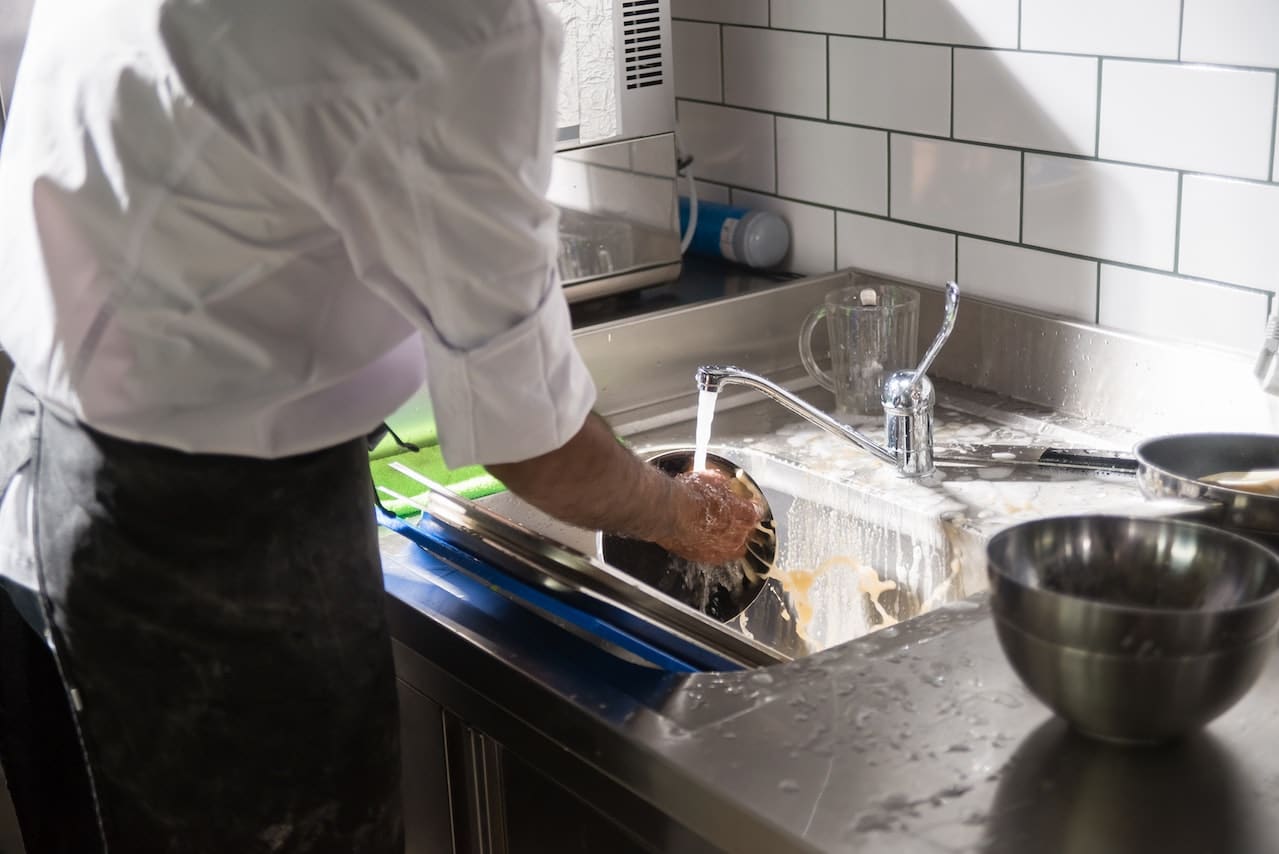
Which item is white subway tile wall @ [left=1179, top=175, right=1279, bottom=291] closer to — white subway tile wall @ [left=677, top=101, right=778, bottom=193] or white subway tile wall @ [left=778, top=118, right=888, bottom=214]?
white subway tile wall @ [left=778, top=118, right=888, bottom=214]

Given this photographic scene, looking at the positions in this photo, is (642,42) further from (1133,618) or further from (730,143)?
(1133,618)

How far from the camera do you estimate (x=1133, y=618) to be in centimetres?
74

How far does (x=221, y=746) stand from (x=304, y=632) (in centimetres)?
9

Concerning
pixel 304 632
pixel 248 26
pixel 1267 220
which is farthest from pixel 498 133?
pixel 1267 220

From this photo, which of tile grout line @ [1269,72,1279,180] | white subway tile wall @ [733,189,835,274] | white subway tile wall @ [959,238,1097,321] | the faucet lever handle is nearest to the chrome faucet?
the faucet lever handle

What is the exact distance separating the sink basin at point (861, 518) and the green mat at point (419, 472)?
23mm

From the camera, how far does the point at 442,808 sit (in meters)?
1.13

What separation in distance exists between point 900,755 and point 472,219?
373mm

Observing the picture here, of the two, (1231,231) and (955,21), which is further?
(955,21)

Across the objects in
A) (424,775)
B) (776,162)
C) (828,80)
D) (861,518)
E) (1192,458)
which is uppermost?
(828,80)

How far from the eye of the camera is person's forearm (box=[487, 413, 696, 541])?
0.91 metres

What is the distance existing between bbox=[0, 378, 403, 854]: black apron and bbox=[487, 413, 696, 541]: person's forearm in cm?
12

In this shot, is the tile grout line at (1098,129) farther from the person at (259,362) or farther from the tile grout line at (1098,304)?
the person at (259,362)

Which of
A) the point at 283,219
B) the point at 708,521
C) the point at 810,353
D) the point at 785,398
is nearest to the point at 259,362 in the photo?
the point at 283,219
